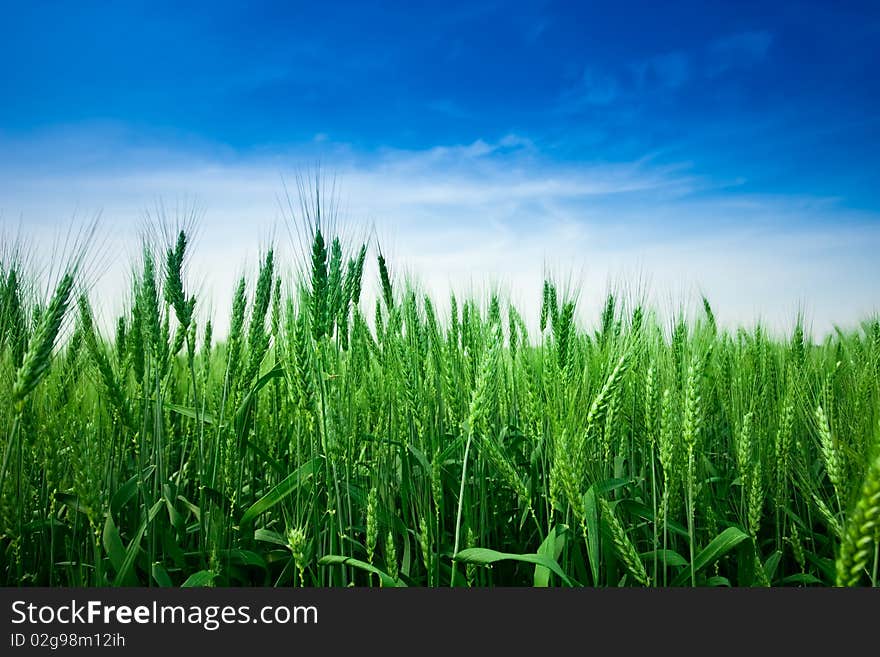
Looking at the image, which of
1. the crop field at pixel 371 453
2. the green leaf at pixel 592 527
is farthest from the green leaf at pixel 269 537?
the green leaf at pixel 592 527

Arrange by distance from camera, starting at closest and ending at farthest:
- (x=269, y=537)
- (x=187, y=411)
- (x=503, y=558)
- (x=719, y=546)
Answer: (x=503, y=558), (x=719, y=546), (x=269, y=537), (x=187, y=411)

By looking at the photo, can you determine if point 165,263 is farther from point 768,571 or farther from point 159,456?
Result: point 768,571

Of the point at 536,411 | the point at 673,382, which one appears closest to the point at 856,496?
the point at 673,382

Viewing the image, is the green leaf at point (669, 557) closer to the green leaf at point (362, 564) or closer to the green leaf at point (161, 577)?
the green leaf at point (362, 564)

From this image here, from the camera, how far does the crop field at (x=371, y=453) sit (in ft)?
5.83

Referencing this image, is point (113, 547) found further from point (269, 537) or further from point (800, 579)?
point (800, 579)

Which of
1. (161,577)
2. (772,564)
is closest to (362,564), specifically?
(161,577)

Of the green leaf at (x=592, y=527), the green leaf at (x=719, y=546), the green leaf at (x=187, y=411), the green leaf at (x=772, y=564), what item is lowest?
the green leaf at (x=772, y=564)

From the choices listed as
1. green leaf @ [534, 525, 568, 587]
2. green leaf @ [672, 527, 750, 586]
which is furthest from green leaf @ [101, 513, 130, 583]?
green leaf @ [672, 527, 750, 586]

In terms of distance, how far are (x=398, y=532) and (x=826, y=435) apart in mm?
1446

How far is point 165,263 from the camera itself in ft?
7.22

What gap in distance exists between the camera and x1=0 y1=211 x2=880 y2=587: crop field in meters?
1.78

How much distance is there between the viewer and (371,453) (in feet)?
7.13

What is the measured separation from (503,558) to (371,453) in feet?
2.27
